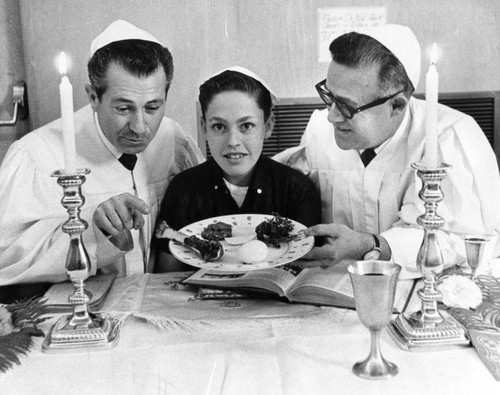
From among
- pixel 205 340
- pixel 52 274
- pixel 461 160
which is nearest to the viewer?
pixel 205 340

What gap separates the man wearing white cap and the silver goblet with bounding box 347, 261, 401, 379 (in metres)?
0.79

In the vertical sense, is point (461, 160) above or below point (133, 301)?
above

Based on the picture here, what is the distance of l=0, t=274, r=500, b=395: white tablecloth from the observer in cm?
126

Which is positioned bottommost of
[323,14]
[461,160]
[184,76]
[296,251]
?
[296,251]

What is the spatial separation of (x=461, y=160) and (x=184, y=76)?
148 cm

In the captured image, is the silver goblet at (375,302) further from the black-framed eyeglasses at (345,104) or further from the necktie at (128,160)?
the necktie at (128,160)

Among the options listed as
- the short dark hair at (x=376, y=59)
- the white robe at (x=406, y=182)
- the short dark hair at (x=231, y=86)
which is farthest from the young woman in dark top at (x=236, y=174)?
the short dark hair at (x=376, y=59)

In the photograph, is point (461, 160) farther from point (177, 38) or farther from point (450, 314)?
point (177, 38)

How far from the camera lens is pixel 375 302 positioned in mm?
1227

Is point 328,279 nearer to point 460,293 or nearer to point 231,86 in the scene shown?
point 460,293

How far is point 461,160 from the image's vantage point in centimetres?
213

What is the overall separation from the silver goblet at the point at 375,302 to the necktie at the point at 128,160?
1272 mm

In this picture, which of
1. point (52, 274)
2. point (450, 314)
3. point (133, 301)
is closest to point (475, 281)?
point (450, 314)

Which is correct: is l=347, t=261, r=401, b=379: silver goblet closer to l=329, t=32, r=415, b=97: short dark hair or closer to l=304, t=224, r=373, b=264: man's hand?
l=304, t=224, r=373, b=264: man's hand
